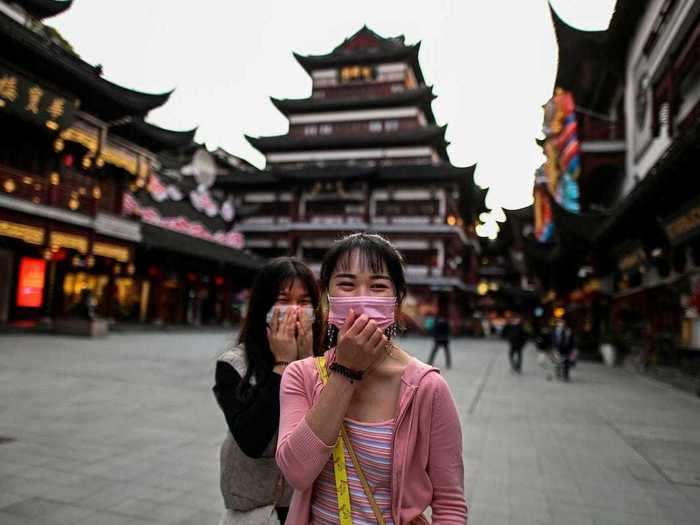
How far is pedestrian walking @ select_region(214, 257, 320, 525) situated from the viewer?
1652 mm

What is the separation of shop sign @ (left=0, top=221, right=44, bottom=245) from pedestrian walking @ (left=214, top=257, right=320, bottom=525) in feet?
55.0

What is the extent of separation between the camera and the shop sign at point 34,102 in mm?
14578

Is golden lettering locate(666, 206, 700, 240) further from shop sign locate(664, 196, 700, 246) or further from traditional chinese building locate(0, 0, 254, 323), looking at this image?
traditional chinese building locate(0, 0, 254, 323)

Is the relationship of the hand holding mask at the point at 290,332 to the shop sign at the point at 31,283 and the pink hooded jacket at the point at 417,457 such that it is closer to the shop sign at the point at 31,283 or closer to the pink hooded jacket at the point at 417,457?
the pink hooded jacket at the point at 417,457

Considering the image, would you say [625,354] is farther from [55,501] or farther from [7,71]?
[7,71]

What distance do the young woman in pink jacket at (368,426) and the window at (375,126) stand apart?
42389mm

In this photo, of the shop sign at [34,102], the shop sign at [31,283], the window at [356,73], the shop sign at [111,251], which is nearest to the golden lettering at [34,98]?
the shop sign at [34,102]

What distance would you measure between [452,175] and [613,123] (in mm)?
21611

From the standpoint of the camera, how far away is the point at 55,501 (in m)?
3.55

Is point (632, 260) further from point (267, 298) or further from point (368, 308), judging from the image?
point (368, 308)

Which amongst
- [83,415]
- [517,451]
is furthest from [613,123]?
[83,415]

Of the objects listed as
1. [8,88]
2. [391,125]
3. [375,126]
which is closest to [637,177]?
[8,88]

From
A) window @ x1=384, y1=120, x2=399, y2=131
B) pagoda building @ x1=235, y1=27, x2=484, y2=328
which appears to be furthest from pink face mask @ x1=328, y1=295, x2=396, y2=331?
window @ x1=384, y1=120, x2=399, y2=131

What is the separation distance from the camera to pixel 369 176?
127 feet
